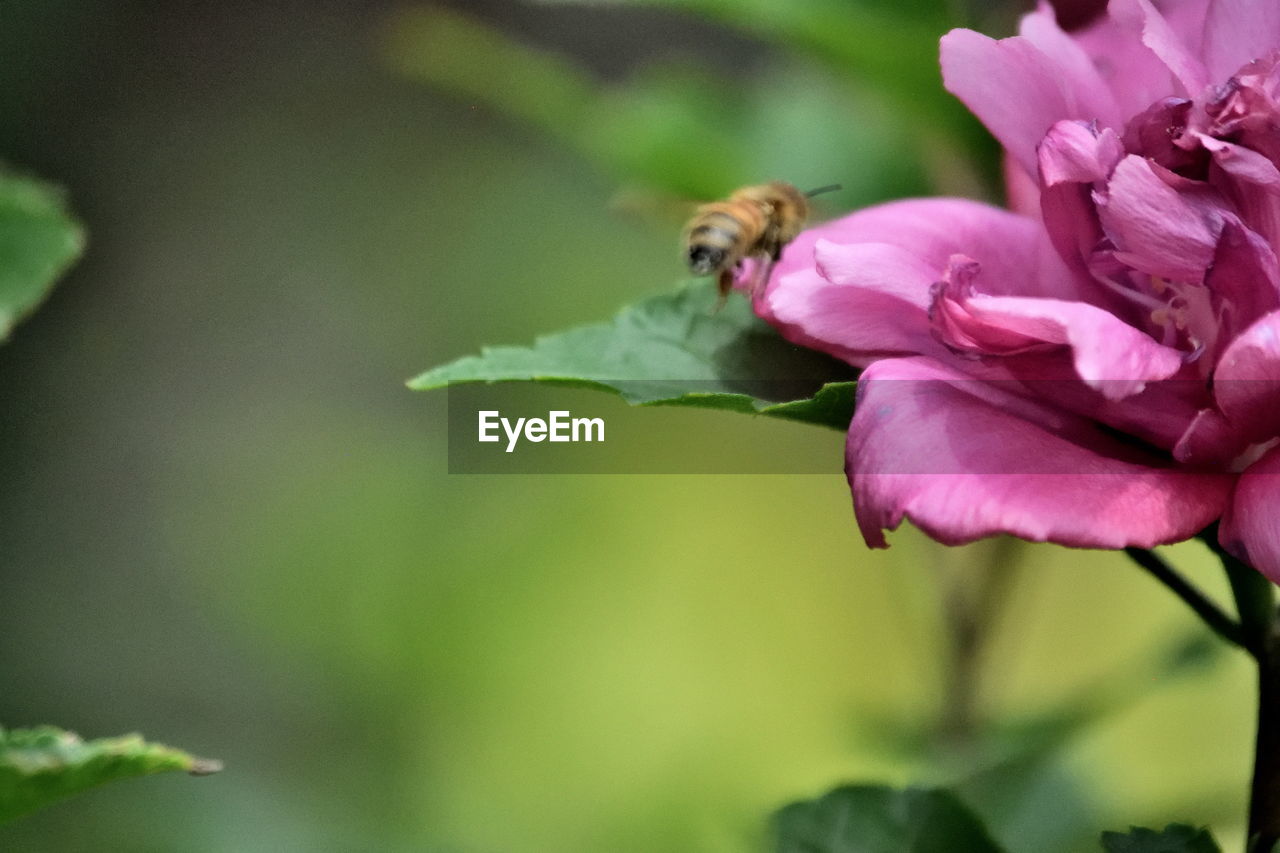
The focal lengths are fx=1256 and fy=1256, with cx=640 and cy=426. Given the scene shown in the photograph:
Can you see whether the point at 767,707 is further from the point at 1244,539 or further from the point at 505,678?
the point at 1244,539

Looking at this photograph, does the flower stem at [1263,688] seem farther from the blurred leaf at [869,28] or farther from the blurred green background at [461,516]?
the blurred leaf at [869,28]

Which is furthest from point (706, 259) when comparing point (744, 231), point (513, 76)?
point (513, 76)

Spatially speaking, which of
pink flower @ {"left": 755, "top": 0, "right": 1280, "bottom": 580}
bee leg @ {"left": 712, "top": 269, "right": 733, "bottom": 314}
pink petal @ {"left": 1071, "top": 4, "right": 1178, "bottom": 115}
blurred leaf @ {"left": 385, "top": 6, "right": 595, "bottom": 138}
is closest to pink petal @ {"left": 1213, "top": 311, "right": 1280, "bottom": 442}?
pink flower @ {"left": 755, "top": 0, "right": 1280, "bottom": 580}

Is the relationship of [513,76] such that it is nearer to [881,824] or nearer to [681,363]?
[681,363]
